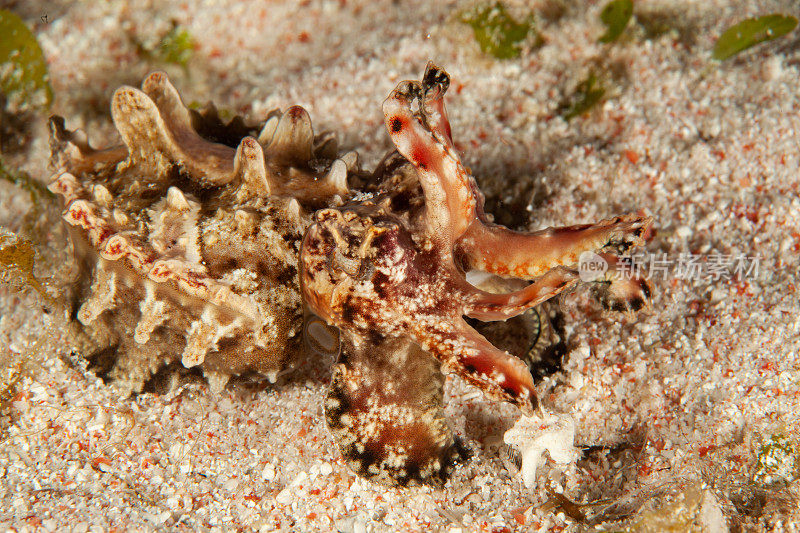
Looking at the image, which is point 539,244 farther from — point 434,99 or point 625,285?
point 434,99

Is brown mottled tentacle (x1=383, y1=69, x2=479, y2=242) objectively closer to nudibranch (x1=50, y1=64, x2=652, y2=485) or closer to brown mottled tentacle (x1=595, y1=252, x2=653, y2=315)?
nudibranch (x1=50, y1=64, x2=652, y2=485)

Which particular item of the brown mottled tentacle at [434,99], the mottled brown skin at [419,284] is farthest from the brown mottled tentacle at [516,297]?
the brown mottled tentacle at [434,99]

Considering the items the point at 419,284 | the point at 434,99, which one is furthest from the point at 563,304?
the point at 434,99

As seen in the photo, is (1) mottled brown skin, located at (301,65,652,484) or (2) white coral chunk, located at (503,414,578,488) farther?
(2) white coral chunk, located at (503,414,578,488)

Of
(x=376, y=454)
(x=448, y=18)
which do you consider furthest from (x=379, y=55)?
(x=376, y=454)

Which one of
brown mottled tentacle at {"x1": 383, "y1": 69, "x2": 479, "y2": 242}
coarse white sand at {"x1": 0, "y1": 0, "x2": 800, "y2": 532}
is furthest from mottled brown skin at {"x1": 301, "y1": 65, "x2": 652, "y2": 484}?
coarse white sand at {"x1": 0, "y1": 0, "x2": 800, "y2": 532}
